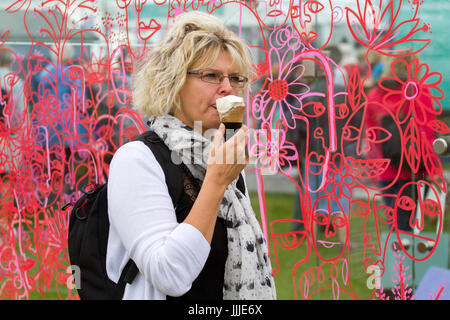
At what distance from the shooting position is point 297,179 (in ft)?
9.24

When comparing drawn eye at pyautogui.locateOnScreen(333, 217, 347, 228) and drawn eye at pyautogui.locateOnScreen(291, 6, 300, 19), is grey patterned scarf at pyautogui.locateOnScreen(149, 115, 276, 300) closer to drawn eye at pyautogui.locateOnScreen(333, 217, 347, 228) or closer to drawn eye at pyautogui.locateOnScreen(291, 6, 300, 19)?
drawn eye at pyautogui.locateOnScreen(333, 217, 347, 228)

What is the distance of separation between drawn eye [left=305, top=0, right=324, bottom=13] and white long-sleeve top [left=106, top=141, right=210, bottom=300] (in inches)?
62.9

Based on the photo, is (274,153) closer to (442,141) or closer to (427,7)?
Answer: (442,141)

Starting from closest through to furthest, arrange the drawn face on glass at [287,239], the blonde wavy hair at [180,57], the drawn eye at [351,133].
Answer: the blonde wavy hair at [180,57]
the drawn eye at [351,133]
the drawn face on glass at [287,239]

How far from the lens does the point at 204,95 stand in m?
1.64

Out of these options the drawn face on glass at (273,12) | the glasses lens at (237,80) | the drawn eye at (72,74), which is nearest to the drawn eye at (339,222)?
the drawn face on glass at (273,12)

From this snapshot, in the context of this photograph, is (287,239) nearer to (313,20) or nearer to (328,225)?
(328,225)

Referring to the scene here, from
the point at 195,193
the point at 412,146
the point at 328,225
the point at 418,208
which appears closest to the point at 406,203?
the point at 418,208

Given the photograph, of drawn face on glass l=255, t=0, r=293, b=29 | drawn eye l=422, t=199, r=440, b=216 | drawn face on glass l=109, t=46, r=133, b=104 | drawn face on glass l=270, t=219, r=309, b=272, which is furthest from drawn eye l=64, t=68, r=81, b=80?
drawn eye l=422, t=199, r=440, b=216

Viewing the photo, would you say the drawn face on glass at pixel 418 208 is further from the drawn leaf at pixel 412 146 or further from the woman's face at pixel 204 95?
the woman's face at pixel 204 95

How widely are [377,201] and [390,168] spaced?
7.2 inches

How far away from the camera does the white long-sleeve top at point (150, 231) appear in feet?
4.45

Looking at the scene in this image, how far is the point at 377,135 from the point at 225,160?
4.78ft

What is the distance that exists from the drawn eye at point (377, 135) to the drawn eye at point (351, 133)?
55 mm
